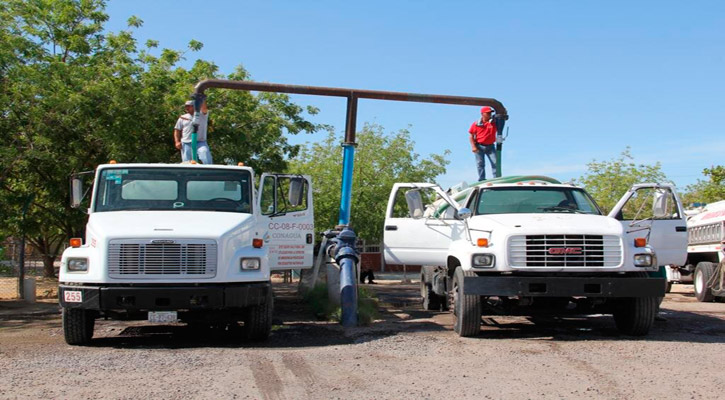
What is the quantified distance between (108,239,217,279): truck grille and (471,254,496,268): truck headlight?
Result: 127 inches

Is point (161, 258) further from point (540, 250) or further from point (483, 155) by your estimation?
point (483, 155)

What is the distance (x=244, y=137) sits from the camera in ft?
57.0

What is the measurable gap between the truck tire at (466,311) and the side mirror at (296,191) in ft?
8.15

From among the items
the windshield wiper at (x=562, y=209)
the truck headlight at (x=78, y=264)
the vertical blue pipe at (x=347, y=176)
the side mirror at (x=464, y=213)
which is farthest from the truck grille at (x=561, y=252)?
the truck headlight at (x=78, y=264)

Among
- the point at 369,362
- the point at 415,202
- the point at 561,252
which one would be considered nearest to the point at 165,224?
the point at 369,362

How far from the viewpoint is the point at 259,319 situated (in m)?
8.79

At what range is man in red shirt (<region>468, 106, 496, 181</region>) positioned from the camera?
13195 mm

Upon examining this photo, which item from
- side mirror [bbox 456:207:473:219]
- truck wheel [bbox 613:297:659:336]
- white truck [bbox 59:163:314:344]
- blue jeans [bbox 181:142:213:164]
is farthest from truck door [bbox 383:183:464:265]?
blue jeans [bbox 181:142:213:164]

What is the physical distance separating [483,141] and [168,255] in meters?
6.88

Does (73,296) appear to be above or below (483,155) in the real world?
below

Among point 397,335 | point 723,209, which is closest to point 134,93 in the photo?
point 397,335

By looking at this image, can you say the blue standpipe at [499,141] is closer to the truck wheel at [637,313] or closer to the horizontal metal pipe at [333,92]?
the horizontal metal pipe at [333,92]

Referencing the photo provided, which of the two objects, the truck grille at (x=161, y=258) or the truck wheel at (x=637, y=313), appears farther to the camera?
the truck wheel at (x=637, y=313)

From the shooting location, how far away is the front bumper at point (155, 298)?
26.6ft
